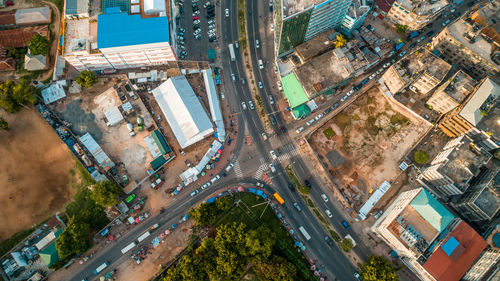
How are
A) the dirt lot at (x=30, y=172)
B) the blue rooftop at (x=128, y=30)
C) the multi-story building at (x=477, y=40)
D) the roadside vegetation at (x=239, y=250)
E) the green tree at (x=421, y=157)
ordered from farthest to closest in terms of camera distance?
the green tree at (x=421, y=157), the multi-story building at (x=477, y=40), the blue rooftop at (x=128, y=30), the dirt lot at (x=30, y=172), the roadside vegetation at (x=239, y=250)

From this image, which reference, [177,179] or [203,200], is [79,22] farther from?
[203,200]

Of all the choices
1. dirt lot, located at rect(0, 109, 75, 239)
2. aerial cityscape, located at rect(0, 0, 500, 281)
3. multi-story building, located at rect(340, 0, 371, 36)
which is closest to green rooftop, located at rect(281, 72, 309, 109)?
aerial cityscape, located at rect(0, 0, 500, 281)

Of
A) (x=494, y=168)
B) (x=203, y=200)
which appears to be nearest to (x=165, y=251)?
(x=203, y=200)

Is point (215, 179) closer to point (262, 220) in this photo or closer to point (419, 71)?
point (262, 220)

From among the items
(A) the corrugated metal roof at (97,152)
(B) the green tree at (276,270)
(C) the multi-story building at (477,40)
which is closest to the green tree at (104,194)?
(A) the corrugated metal roof at (97,152)

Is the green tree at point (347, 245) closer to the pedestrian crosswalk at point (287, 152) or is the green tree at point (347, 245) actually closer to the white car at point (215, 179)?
the pedestrian crosswalk at point (287, 152)
